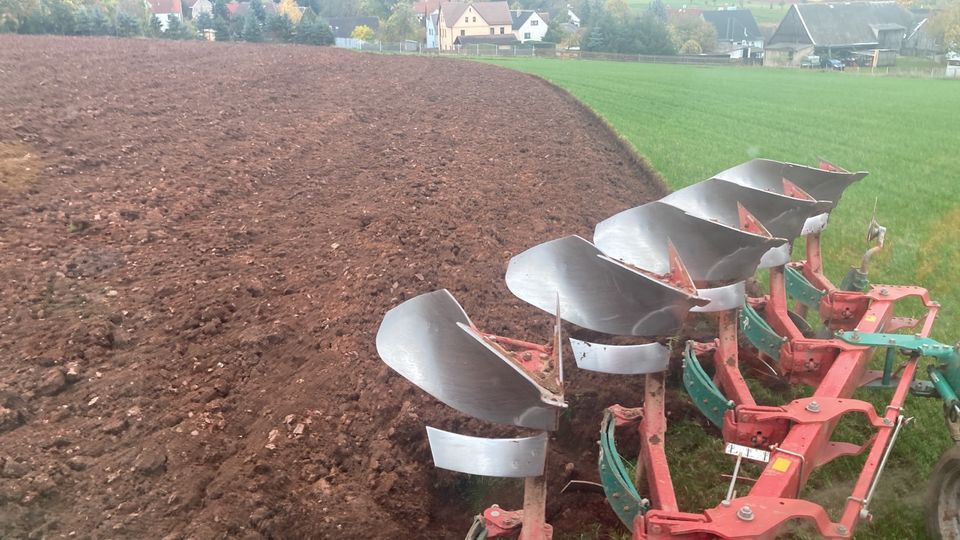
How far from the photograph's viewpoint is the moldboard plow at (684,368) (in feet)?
7.73

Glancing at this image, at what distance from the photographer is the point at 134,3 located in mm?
36906

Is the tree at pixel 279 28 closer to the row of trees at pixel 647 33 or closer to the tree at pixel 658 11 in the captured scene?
the row of trees at pixel 647 33

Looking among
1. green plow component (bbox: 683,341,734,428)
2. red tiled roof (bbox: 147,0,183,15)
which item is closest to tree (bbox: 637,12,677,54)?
red tiled roof (bbox: 147,0,183,15)

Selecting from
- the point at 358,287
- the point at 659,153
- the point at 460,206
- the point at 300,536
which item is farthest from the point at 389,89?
the point at 300,536

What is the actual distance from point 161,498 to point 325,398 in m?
1.01

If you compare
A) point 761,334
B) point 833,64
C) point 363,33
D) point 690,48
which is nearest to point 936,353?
point 761,334

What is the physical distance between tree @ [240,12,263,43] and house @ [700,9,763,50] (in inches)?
1067

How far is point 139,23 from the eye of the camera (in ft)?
106

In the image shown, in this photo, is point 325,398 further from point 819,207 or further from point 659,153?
point 659,153

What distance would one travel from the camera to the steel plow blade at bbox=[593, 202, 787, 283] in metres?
3.51

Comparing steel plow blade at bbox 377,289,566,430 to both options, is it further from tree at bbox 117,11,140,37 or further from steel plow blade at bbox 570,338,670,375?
tree at bbox 117,11,140,37

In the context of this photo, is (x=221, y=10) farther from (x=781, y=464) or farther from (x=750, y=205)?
(x=781, y=464)

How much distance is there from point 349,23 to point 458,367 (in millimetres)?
56327

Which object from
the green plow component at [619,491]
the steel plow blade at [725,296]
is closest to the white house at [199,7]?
the steel plow blade at [725,296]
